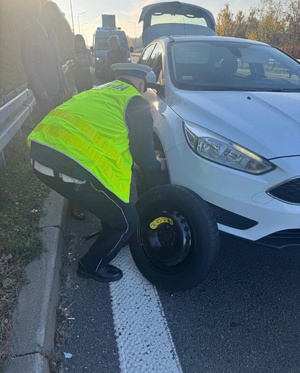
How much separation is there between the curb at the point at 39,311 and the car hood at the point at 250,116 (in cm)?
150

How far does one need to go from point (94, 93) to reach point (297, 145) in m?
1.38

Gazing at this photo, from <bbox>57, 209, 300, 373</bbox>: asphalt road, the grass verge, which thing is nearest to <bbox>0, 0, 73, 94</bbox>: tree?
the grass verge

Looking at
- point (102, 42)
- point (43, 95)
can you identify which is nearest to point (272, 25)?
point (102, 42)

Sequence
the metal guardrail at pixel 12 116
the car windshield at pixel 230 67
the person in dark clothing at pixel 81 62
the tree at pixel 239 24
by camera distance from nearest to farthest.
→ the car windshield at pixel 230 67, the metal guardrail at pixel 12 116, the person in dark clothing at pixel 81 62, the tree at pixel 239 24

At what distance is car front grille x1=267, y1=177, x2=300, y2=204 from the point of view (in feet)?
7.18

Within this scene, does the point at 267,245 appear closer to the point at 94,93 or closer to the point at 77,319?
the point at 77,319

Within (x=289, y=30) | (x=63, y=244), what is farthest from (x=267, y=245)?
(x=289, y=30)

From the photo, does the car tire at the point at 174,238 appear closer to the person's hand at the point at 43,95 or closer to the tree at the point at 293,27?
the person's hand at the point at 43,95

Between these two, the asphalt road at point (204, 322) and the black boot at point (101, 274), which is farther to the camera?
the black boot at point (101, 274)

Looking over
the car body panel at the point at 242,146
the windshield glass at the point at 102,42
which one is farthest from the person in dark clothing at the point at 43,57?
the windshield glass at the point at 102,42

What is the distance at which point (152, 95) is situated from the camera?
3.78m

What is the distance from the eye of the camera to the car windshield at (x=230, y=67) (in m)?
3.40

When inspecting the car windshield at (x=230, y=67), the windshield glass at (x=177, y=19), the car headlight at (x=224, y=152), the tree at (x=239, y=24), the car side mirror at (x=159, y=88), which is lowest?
the tree at (x=239, y=24)

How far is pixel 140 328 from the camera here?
231 centimetres
